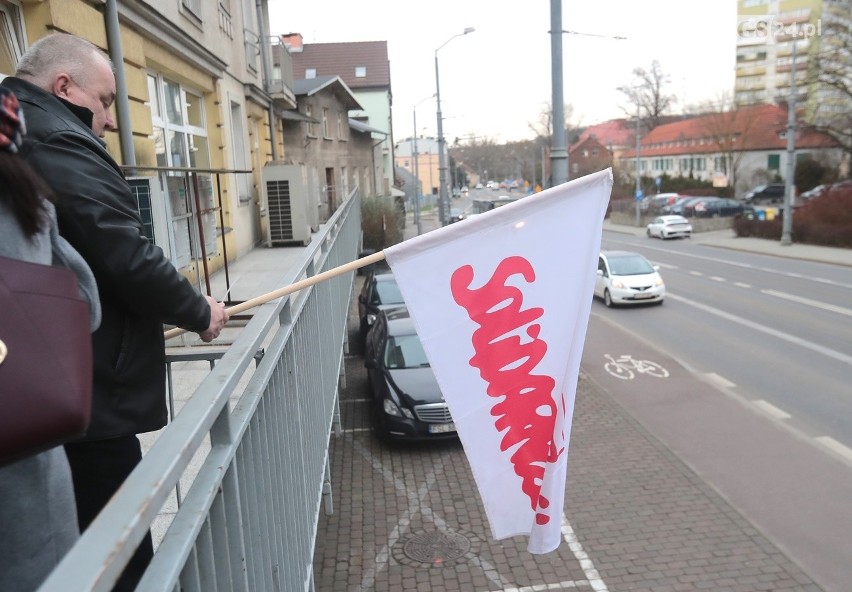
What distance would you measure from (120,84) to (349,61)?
188 ft

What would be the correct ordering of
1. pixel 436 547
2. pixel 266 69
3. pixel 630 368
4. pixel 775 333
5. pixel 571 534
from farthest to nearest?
pixel 266 69 → pixel 775 333 → pixel 630 368 → pixel 571 534 → pixel 436 547

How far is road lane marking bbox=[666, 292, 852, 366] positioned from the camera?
45.0 ft

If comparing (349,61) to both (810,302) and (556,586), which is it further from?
(556,586)

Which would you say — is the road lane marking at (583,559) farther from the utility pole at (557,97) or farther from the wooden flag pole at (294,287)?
the utility pole at (557,97)

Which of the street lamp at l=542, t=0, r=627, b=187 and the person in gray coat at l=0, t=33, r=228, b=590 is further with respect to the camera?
the street lamp at l=542, t=0, r=627, b=187

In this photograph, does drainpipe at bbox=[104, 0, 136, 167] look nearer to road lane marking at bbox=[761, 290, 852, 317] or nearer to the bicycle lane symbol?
the bicycle lane symbol

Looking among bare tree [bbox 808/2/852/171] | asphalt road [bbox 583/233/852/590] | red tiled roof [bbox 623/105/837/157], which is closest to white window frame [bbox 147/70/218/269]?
asphalt road [bbox 583/233/852/590]

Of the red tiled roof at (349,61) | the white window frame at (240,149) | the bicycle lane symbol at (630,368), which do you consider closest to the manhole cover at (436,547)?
the bicycle lane symbol at (630,368)

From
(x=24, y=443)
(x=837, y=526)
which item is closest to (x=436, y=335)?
(x=24, y=443)

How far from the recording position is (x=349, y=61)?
62.1m

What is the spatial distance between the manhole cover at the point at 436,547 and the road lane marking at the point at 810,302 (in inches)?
579

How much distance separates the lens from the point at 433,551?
680 cm

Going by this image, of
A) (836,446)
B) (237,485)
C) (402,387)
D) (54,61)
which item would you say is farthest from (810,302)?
(54,61)

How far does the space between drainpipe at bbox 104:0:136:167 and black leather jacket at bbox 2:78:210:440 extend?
6.08 metres
